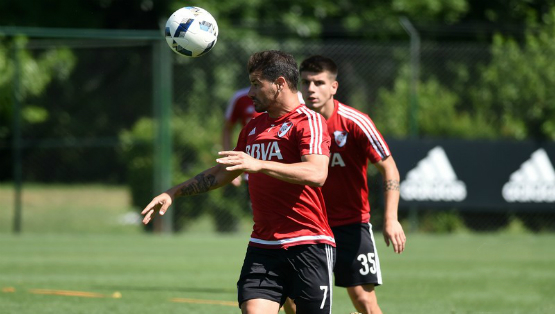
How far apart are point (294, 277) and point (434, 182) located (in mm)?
10747

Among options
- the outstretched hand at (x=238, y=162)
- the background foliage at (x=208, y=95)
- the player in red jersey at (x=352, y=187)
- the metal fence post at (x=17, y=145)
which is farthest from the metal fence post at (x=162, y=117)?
the outstretched hand at (x=238, y=162)

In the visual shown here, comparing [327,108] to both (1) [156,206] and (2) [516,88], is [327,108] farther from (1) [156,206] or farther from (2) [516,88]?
(2) [516,88]

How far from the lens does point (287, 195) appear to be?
5.25 m

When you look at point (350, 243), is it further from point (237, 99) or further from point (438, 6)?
point (438, 6)

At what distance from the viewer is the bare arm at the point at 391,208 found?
598 centimetres

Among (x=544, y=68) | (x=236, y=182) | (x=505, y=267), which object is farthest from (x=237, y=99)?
(x=544, y=68)

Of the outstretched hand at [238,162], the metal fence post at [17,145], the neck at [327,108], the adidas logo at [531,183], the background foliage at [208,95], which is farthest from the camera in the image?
the background foliage at [208,95]

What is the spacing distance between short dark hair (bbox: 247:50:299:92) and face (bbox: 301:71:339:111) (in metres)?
1.41

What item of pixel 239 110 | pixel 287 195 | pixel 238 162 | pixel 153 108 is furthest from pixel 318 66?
pixel 153 108

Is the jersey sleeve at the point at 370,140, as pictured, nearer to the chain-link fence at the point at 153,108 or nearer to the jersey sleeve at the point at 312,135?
the jersey sleeve at the point at 312,135

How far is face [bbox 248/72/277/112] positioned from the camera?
5219 mm

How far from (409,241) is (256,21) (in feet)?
26.4

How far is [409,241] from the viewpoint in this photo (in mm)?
15055

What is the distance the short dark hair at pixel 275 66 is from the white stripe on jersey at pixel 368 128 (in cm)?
126
